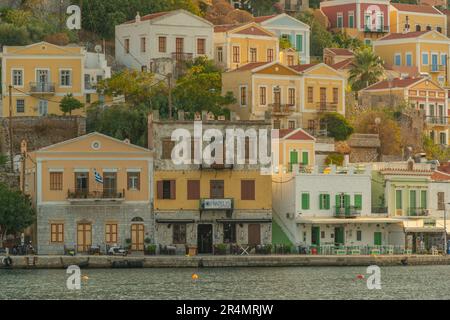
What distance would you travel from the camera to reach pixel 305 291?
78.3m

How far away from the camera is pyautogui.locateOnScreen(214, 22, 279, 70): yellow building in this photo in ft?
381

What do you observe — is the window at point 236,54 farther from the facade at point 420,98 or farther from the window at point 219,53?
the facade at point 420,98

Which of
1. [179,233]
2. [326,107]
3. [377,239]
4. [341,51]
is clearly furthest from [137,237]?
[341,51]

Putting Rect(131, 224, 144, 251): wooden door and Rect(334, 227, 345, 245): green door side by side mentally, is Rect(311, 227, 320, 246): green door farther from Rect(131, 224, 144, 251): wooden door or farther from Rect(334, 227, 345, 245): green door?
Rect(131, 224, 144, 251): wooden door

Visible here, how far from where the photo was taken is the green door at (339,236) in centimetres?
9806

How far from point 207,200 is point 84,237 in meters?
6.33

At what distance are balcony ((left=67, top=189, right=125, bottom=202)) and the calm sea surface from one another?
599 cm

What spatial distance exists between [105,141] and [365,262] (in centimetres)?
1367

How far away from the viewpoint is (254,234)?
3770 inches

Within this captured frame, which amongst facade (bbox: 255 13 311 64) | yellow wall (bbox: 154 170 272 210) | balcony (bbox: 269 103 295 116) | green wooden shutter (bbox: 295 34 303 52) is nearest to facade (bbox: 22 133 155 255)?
yellow wall (bbox: 154 170 272 210)

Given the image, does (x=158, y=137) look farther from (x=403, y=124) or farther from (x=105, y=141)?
(x=403, y=124)

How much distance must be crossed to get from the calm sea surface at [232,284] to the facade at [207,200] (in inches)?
218
